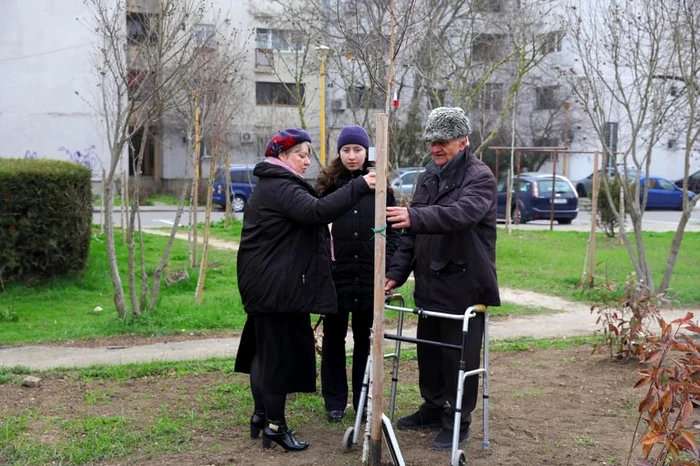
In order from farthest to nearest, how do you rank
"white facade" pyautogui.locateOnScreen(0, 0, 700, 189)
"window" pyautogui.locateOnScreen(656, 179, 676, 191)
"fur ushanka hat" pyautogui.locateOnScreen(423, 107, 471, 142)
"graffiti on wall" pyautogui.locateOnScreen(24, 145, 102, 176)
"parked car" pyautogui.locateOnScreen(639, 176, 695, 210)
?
"window" pyautogui.locateOnScreen(656, 179, 676, 191)
"parked car" pyautogui.locateOnScreen(639, 176, 695, 210)
"white facade" pyautogui.locateOnScreen(0, 0, 700, 189)
"graffiti on wall" pyautogui.locateOnScreen(24, 145, 102, 176)
"fur ushanka hat" pyautogui.locateOnScreen(423, 107, 471, 142)

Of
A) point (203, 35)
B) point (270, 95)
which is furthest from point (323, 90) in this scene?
point (270, 95)

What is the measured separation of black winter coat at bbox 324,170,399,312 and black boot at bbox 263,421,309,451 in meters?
0.86

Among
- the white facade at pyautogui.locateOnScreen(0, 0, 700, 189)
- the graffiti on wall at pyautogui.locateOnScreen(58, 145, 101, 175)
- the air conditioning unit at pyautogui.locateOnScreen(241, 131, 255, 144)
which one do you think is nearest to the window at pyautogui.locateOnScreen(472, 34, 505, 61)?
the white facade at pyautogui.locateOnScreen(0, 0, 700, 189)

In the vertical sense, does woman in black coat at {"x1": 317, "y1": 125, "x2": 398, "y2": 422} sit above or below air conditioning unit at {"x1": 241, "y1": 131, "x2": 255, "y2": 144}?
below

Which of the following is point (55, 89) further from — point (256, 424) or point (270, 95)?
point (256, 424)

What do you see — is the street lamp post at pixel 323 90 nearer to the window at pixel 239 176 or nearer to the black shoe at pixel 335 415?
the black shoe at pixel 335 415

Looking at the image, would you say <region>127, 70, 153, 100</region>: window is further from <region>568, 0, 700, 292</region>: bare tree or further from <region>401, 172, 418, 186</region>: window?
<region>401, 172, 418, 186</region>: window

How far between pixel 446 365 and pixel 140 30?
4.90 meters

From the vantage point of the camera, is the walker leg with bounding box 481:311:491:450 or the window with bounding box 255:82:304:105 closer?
the walker leg with bounding box 481:311:491:450

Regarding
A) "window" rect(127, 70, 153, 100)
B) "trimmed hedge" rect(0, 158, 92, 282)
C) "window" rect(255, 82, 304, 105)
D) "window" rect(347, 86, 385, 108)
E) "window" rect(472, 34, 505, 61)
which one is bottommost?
"trimmed hedge" rect(0, 158, 92, 282)

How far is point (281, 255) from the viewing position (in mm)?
4762

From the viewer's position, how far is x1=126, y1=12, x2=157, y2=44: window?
781 centimetres

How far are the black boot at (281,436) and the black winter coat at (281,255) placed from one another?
0.65 meters

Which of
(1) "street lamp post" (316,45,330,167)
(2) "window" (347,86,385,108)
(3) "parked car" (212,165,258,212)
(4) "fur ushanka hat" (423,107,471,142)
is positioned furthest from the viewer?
(3) "parked car" (212,165,258,212)
